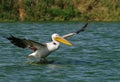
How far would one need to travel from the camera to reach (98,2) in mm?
44500

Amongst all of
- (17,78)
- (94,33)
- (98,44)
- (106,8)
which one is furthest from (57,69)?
(106,8)

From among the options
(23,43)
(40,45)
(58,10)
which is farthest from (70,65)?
(58,10)

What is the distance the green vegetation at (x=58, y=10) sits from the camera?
42069mm

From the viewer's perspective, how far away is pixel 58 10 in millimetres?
43219

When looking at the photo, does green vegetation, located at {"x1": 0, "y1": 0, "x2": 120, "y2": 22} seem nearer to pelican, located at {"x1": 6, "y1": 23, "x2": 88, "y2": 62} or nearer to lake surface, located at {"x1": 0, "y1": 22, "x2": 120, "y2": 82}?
lake surface, located at {"x1": 0, "y1": 22, "x2": 120, "y2": 82}

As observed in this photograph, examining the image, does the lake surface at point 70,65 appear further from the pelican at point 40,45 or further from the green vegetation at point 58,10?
the green vegetation at point 58,10

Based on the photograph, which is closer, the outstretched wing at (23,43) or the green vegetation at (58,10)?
the outstretched wing at (23,43)

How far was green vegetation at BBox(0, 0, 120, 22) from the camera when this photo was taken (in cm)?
4207

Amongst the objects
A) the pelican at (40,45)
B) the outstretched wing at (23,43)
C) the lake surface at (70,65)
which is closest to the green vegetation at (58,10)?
the lake surface at (70,65)

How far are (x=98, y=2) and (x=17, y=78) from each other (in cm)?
3209

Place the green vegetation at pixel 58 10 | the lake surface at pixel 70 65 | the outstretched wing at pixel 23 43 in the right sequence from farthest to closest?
the green vegetation at pixel 58 10, the outstretched wing at pixel 23 43, the lake surface at pixel 70 65

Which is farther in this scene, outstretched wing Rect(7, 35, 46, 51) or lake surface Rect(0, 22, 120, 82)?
outstretched wing Rect(7, 35, 46, 51)

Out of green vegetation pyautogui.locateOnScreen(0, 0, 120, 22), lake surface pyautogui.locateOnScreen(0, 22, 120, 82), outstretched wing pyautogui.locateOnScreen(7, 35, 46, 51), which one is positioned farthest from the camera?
green vegetation pyautogui.locateOnScreen(0, 0, 120, 22)

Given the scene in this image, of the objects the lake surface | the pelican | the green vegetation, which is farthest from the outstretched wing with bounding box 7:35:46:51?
the green vegetation
